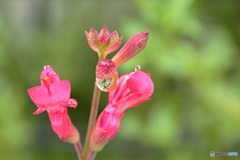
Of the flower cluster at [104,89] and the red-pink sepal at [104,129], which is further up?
the flower cluster at [104,89]

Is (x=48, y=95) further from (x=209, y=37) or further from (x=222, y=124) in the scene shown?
(x=209, y=37)

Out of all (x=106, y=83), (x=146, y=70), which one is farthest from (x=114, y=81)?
(x=146, y=70)

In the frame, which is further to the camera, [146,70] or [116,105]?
[146,70]

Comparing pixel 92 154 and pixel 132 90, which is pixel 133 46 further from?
pixel 92 154

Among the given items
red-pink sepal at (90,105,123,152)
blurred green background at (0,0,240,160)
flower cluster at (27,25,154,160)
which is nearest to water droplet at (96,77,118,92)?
flower cluster at (27,25,154,160)

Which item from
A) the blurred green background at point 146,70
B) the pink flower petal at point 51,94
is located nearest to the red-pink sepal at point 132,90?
the pink flower petal at point 51,94

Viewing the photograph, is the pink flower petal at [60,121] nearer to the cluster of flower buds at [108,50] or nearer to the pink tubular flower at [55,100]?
the pink tubular flower at [55,100]

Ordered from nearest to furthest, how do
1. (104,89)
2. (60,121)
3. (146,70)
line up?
(104,89), (60,121), (146,70)

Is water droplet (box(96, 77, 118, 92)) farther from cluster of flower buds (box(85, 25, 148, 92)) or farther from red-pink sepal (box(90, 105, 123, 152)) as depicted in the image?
red-pink sepal (box(90, 105, 123, 152))

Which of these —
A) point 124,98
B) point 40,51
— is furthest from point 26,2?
point 124,98
